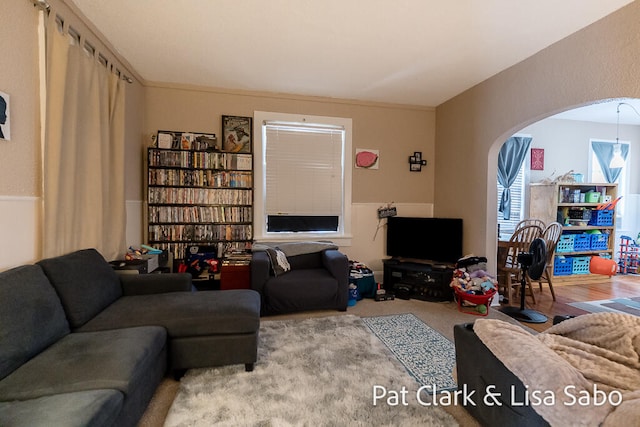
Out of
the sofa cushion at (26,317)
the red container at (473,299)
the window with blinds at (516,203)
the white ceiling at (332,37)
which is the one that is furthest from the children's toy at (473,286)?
the sofa cushion at (26,317)

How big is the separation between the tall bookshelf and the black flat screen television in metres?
1.98

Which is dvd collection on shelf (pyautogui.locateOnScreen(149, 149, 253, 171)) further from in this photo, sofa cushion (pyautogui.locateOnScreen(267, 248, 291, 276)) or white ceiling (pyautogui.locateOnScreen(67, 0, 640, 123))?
sofa cushion (pyautogui.locateOnScreen(267, 248, 291, 276))

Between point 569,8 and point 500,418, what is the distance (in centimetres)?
269

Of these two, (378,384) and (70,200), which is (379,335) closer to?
(378,384)

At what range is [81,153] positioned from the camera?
2172mm

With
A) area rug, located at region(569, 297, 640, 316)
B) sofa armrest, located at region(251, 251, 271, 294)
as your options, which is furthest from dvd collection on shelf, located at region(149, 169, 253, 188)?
area rug, located at region(569, 297, 640, 316)

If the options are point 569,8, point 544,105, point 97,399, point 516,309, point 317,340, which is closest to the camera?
point 97,399

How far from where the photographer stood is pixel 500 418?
1255 mm

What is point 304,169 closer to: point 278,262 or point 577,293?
point 278,262

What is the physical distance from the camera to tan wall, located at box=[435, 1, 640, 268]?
201 centimetres

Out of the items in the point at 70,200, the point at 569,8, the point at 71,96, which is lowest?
the point at 70,200

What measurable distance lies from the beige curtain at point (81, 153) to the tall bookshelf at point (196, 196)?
57cm

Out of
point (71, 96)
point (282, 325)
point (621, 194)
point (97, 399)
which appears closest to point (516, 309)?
point (282, 325)

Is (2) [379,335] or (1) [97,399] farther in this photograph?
(2) [379,335]
